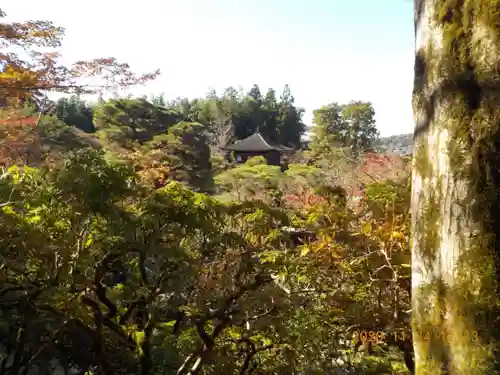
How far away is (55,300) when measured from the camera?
2152mm

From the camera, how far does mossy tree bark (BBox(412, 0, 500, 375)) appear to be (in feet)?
3.65

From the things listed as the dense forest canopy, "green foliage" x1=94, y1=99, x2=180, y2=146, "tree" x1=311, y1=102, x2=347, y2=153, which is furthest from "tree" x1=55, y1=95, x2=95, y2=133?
the dense forest canopy

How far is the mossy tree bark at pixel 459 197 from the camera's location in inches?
43.8

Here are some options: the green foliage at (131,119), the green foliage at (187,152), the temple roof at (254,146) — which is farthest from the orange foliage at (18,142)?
the temple roof at (254,146)

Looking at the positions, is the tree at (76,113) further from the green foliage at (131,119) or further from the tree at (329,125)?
the tree at (329,125)

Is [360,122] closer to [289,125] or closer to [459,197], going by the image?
→ [289,125]

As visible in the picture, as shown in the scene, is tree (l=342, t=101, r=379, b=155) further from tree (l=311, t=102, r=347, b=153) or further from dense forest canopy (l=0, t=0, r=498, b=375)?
dense forest canopy (l=0, t=0, r=498, b=375)

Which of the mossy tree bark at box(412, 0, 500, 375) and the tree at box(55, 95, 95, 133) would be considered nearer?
the mossy tree bark at box(412, 0, 500, 375)

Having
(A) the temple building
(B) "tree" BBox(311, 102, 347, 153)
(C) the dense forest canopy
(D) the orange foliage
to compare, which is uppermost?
(B) "tree" BBox(311, 102, 347, 153)

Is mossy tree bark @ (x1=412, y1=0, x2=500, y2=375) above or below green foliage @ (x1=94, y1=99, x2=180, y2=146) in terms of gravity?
below

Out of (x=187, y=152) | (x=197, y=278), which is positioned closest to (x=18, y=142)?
(x=197, y=278)

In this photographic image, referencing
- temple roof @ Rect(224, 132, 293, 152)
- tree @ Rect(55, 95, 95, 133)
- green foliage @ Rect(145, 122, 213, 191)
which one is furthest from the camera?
temple roof @ Rect(224, 132, 293, 152)

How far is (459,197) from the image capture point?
1.17 m

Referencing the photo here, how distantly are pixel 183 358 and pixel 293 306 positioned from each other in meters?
0.78
